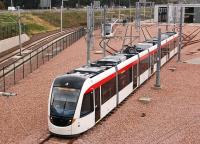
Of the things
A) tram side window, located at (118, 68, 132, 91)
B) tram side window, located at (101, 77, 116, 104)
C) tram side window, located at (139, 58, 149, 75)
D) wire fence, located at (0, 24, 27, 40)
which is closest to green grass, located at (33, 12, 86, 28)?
wire fence, located at (0, 24, 27, 40)

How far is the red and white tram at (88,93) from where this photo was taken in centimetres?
1795

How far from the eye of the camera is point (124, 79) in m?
24.1

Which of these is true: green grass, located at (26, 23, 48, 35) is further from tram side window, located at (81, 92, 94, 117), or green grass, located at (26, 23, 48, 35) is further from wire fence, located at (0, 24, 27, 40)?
tram side window, located at (81, 92, 94, 117)

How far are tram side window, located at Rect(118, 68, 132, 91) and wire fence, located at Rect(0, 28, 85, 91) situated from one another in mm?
9294

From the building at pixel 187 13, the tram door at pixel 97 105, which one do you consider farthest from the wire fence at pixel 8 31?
the tram door at pixel 97 105

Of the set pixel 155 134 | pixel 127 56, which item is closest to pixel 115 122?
pixel 155 134

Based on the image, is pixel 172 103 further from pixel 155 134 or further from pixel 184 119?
pixel 155 134

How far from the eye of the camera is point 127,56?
26.8 meters

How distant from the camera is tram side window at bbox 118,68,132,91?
23.2 meters

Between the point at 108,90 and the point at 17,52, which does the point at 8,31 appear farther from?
the point at 108,90

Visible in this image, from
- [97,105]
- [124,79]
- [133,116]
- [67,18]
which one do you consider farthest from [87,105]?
[67,18]

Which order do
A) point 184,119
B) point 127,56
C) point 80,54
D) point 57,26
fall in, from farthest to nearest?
point 57,26, point 80,54, point 127,56, point 184,119

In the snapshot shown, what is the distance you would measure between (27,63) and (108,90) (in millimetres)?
21108

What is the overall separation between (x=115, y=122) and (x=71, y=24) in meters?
77.4
